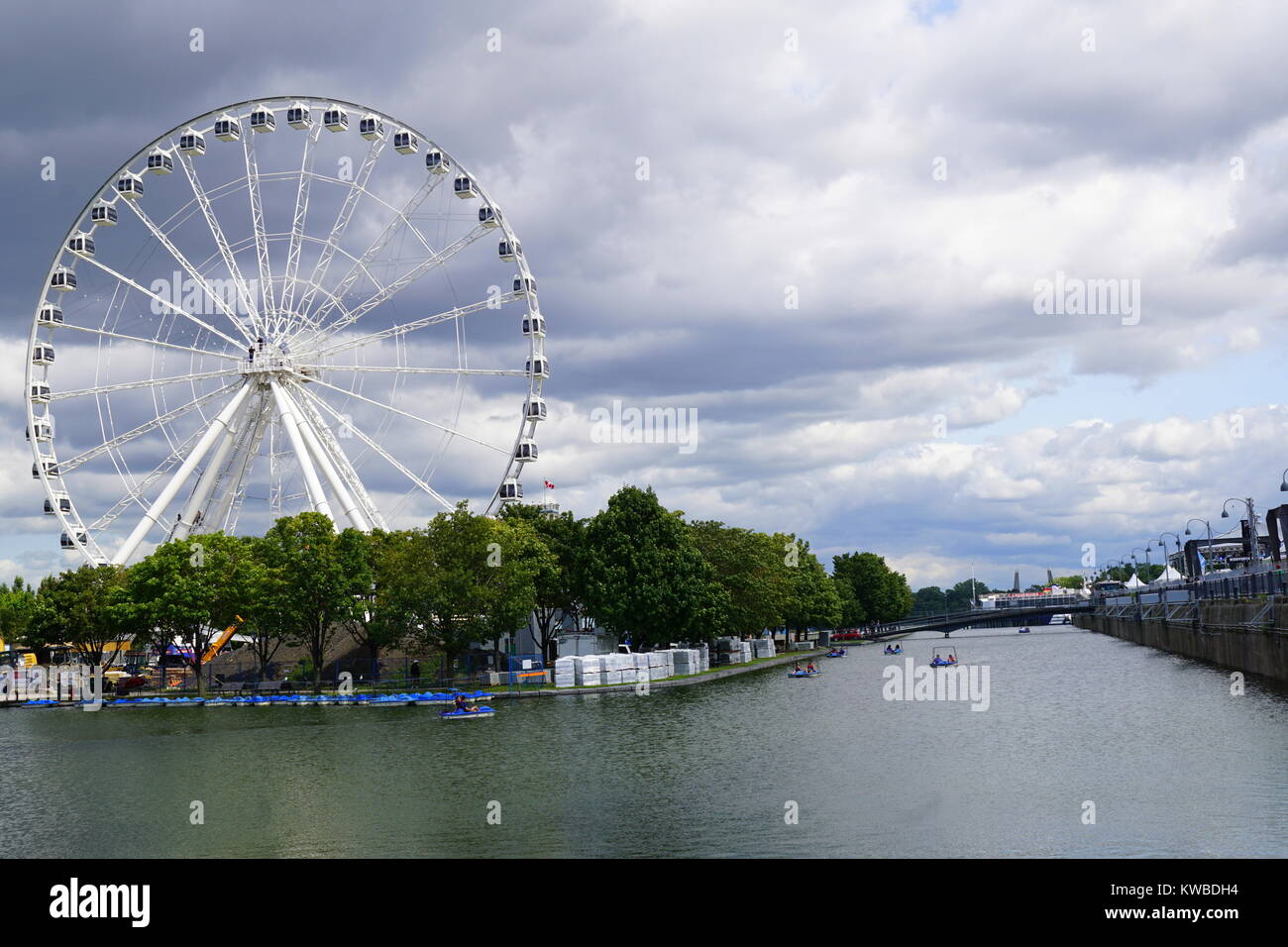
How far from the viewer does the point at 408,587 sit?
3755 inches

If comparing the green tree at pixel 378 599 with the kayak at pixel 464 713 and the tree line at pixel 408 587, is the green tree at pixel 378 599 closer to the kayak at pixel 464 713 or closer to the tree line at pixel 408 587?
the tree line at pixel 408 587

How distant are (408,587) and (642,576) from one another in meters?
21.3

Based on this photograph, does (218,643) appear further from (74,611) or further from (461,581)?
(461,581)

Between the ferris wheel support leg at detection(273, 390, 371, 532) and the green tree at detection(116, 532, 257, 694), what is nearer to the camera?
the ferris wheel support leg at detection(273, 390, 371, 532)

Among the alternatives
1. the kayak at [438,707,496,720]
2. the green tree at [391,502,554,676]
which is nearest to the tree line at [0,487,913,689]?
the green tree at [391,502,554,676]

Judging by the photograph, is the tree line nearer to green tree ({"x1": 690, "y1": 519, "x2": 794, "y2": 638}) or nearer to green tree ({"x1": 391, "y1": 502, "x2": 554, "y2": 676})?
green tree ({"x1": 391, "y1": 502, "x2": 554, "y2": 676})

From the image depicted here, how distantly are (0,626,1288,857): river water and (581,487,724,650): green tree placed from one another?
71.6 ft

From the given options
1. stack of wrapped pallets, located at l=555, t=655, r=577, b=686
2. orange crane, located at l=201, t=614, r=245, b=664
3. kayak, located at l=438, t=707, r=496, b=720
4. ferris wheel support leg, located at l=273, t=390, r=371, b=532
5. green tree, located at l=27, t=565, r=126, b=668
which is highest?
ferris wheel support leg, located at l=273, t=390, r=371, b=532

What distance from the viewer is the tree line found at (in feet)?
316

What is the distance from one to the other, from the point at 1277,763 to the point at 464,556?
65.2m

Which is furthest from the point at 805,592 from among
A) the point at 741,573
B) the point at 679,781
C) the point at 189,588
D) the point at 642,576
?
the point at 679,781

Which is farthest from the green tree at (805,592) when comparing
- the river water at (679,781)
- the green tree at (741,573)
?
the river water at (679,781)

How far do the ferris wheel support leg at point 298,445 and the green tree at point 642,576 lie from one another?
2578 centimetres

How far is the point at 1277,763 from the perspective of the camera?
45156 mm
